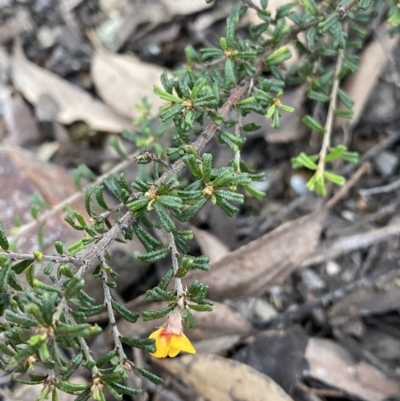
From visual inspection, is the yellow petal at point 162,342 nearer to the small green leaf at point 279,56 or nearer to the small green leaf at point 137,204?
the small green leaf at point 137,204

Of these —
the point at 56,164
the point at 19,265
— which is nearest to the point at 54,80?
the point at 56,164

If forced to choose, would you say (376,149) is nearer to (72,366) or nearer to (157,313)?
(157,313)

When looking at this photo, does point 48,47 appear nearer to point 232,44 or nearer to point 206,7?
point 206,7

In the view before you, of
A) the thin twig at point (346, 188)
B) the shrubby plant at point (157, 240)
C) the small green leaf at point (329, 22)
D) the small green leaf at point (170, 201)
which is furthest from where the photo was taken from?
the thin twig at point (346, 188)

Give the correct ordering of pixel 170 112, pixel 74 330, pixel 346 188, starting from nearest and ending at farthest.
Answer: pixel 74 330 < pixel 170 112 < pixel 346 188

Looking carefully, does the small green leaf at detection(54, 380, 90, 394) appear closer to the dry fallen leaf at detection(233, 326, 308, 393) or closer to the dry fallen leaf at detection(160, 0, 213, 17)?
the dry fallen leaf at detection(233, 326, 308, 393)

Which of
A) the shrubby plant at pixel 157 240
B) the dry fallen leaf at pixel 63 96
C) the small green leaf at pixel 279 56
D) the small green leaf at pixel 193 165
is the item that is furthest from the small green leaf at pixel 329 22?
the dry fallen leaf at pixel 63 96

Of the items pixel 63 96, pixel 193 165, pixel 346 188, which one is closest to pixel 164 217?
pixel 193 165
